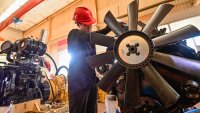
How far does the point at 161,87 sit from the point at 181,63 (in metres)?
0.19

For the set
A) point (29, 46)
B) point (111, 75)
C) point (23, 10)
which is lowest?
point (111, 75)

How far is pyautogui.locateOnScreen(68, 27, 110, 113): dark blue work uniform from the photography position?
66.6 inches

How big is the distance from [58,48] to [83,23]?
19.3ft

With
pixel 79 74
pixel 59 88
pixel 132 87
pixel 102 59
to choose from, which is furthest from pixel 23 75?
pixel 132 87

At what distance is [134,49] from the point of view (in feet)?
3.49

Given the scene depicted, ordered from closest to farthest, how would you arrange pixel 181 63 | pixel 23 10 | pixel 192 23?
pixel 181 63 < pixel 192 23 < pixel 23 10

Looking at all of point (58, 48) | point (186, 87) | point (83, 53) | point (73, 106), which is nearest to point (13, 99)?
point (73, 106)

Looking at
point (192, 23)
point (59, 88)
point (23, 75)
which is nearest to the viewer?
point (23, 75)

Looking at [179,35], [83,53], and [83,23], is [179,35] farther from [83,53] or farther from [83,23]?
[83,23]

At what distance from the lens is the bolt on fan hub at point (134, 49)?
105 centimetres

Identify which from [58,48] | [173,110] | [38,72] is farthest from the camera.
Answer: [58,48]

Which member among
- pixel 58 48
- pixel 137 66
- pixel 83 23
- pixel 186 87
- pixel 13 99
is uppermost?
pixel 58 48

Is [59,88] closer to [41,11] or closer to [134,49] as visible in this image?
[134,49]

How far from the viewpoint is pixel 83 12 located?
1975 millimetres
